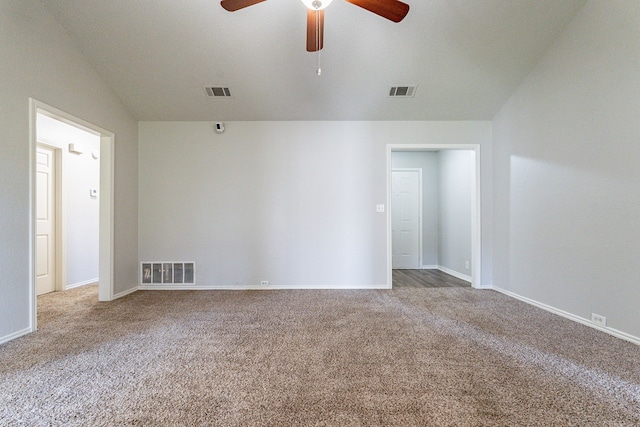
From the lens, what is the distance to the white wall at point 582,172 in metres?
2.42

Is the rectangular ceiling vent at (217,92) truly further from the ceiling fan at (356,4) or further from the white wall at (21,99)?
the ceiling fan at (356,4)

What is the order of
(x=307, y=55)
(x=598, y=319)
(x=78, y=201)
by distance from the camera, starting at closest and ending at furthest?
1. (x=598, y=319)
2. (x=307, y=55)
3. (x=78, y=201)

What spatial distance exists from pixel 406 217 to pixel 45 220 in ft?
19.6

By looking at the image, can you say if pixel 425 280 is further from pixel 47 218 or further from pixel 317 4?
pixel 47 218

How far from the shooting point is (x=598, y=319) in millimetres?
2639

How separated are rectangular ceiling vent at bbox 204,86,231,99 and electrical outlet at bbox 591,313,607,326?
4.56 meters

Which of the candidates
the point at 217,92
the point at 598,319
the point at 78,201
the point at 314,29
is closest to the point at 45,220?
the point at 78,201

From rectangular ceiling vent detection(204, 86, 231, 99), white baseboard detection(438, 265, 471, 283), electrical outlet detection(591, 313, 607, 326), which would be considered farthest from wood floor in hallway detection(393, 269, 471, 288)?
rectangular ceiling vent detection(204, 86, 231, 99)

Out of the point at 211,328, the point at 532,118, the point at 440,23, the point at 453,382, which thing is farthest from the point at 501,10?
the point at 211,328

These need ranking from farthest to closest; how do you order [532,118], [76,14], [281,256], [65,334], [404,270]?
[404,270], [281,256], [532,118], [76,14], [65,334]

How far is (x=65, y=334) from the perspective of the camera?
99.7 inches

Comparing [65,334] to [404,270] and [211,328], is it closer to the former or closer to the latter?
[211,328]

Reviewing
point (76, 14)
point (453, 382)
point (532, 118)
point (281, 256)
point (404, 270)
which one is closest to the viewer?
point (453, 382)

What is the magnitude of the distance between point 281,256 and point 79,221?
125 inches
